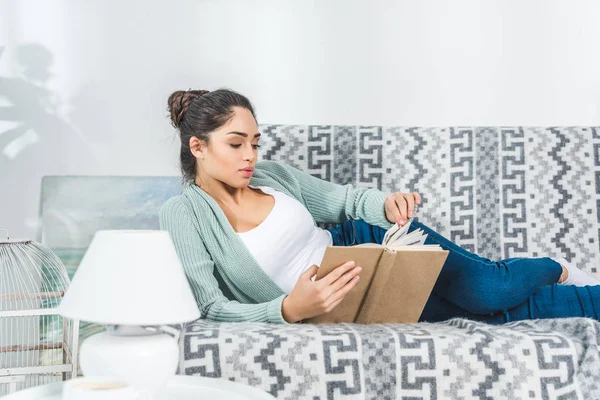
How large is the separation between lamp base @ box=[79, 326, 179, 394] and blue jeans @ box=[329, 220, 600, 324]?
32.1 inches

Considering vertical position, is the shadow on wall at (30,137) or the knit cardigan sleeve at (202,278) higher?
the shadow on wall at (30,137)

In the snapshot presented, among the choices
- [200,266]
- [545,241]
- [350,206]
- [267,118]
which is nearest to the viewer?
[200,266]

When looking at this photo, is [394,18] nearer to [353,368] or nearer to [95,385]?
[353,368]

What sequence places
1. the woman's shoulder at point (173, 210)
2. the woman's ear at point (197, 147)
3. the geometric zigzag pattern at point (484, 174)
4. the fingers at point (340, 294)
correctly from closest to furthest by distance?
the fingers at point (340, 294) < the woman's shoulder at point (173, 210) < the woman's ear at point (197, 147) < the geometric zigzag pattern at point (484, 174)

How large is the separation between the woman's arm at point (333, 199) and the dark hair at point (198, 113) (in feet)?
0.90

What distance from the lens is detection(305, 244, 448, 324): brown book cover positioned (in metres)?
1.32

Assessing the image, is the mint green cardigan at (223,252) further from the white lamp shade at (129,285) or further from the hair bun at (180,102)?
the white lamp shade at (129,285)

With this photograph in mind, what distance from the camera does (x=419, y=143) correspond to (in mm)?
1990

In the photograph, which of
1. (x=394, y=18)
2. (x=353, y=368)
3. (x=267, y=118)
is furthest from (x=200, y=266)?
(x=394, y=18)

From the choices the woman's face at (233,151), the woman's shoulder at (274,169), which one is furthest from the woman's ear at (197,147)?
the woman's shoulder at (274,169)

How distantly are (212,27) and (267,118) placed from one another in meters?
0.34

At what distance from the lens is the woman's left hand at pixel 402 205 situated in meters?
1.62

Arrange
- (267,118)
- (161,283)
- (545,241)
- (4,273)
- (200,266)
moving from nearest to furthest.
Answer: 1. (161,283)
2. (200,266)
3. (545,241)
4. (4,273)
5. (267,118)

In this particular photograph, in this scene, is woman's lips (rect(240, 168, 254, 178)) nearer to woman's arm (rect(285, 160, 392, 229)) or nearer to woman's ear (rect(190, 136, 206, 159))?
woman's ear (rect(190, 136, 206, 159))
